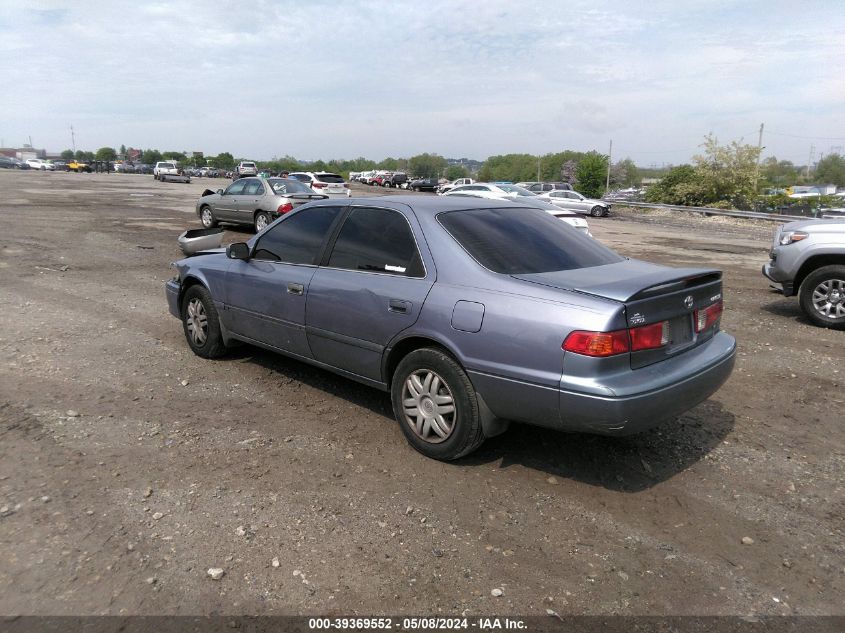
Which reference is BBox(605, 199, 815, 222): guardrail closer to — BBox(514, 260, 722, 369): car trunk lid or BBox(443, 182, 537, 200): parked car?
BBox(443, 182, 537, 200): parked car

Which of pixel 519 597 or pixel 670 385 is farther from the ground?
pixel 670 385

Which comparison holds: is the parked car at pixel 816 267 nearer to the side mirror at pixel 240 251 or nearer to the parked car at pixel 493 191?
the side mirror at pixel 240 251

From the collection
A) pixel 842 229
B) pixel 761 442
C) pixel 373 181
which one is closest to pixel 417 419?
pixel 761 442

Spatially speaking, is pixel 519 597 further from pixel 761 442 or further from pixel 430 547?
pixel 761 442

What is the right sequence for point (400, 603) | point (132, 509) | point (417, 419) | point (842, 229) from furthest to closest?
1. point (842, 229)
2. point (417, 419)
3. point (132, 509)
4. point (400, 603)

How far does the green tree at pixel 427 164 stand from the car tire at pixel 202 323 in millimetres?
129755

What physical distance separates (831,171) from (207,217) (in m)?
122

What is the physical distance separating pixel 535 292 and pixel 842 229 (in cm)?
596

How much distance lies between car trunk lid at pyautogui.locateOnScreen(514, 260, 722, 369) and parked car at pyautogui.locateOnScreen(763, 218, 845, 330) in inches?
175

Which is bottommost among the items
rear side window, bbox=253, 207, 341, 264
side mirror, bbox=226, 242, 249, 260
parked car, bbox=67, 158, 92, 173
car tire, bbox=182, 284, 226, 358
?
car tire, bbox=182, 284, 226, 358

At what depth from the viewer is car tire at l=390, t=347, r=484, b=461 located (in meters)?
3.71

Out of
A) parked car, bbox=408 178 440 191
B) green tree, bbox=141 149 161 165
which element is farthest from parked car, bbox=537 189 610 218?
green tree, bbox=141 149 161 165

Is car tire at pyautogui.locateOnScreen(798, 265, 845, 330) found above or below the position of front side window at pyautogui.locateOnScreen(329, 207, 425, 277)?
below

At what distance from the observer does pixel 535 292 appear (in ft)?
11.5
